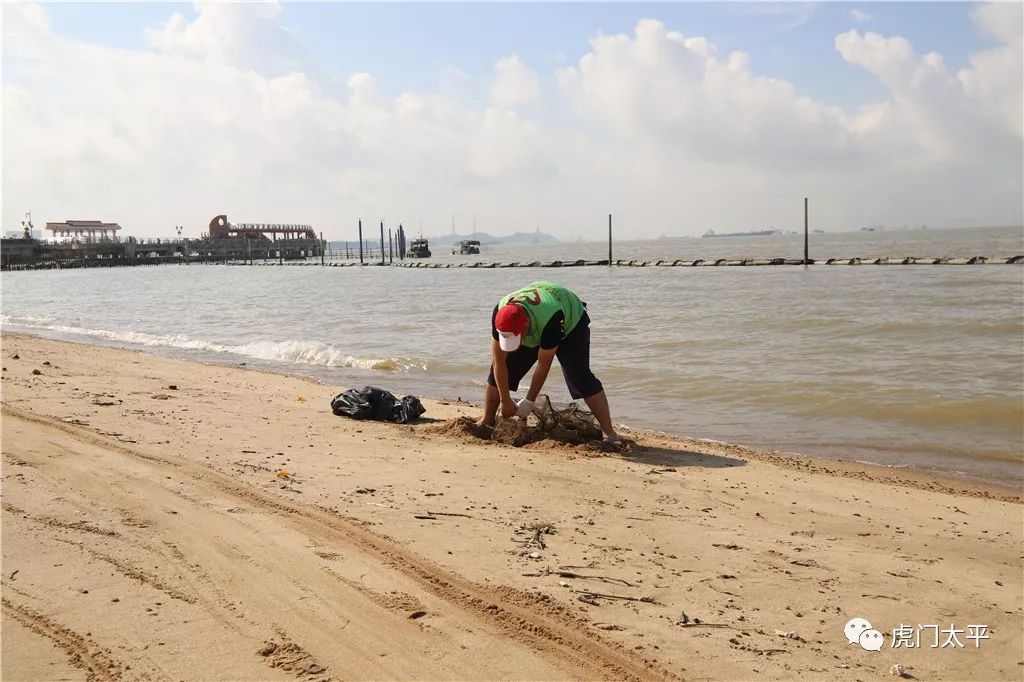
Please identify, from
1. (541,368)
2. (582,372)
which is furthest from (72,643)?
(582,372)

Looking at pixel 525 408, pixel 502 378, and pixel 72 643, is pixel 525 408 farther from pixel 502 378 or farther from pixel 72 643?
pixel 72 643

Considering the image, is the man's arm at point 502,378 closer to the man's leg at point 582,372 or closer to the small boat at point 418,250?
the man's leg at point 582,372

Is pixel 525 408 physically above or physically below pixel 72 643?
above

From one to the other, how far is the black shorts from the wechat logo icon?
9.65 ft

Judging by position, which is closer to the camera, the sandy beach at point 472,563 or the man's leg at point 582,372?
the sandy beach at point 472,563

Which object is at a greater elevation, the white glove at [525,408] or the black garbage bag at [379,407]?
the white glove at [525,408]

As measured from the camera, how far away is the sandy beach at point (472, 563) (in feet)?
8.36

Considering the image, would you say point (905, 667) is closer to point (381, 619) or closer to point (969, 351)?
point (381, 619)

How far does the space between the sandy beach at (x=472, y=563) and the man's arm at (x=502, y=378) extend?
17.4 inches

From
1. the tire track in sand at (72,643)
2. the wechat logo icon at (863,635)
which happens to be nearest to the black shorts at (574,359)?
the wechat logo icon at (863,635)

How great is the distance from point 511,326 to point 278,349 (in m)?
8.99

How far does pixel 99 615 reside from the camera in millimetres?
2641

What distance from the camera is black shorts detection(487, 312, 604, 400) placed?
18.8ft

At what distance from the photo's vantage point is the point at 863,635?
2.87m
